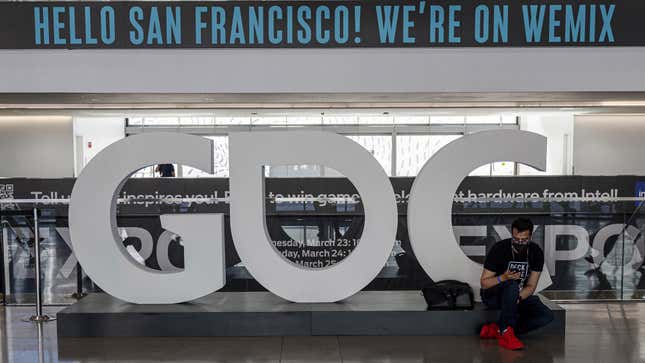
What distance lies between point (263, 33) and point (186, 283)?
304 cm

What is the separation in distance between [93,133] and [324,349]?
15.3 metres

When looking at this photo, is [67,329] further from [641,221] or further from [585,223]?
[641,221]

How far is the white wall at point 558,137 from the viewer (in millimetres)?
16750

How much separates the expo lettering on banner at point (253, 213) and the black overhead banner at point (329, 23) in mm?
1883

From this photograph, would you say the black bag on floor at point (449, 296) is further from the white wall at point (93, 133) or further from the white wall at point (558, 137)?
the white wall at point (93, 133)

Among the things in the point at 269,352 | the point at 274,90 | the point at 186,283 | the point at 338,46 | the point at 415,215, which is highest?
the point at 338,46

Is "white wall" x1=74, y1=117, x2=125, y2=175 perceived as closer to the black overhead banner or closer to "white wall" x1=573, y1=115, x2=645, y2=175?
the black overhead banner

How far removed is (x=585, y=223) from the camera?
251 inches

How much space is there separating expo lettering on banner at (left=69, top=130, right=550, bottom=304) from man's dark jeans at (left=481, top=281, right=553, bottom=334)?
36 cm

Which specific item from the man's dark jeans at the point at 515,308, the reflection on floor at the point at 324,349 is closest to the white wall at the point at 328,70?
the man's dark jeans at the point at 515,308

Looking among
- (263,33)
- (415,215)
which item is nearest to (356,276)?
(415,215)

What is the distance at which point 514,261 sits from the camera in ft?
15.4

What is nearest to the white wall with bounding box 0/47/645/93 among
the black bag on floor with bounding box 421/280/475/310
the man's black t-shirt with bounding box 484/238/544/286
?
the man's black t-shirt with bounding box 484/238/544/286

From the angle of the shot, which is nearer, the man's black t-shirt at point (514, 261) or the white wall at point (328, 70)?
the man's black t-shirt at point (514, 261)
